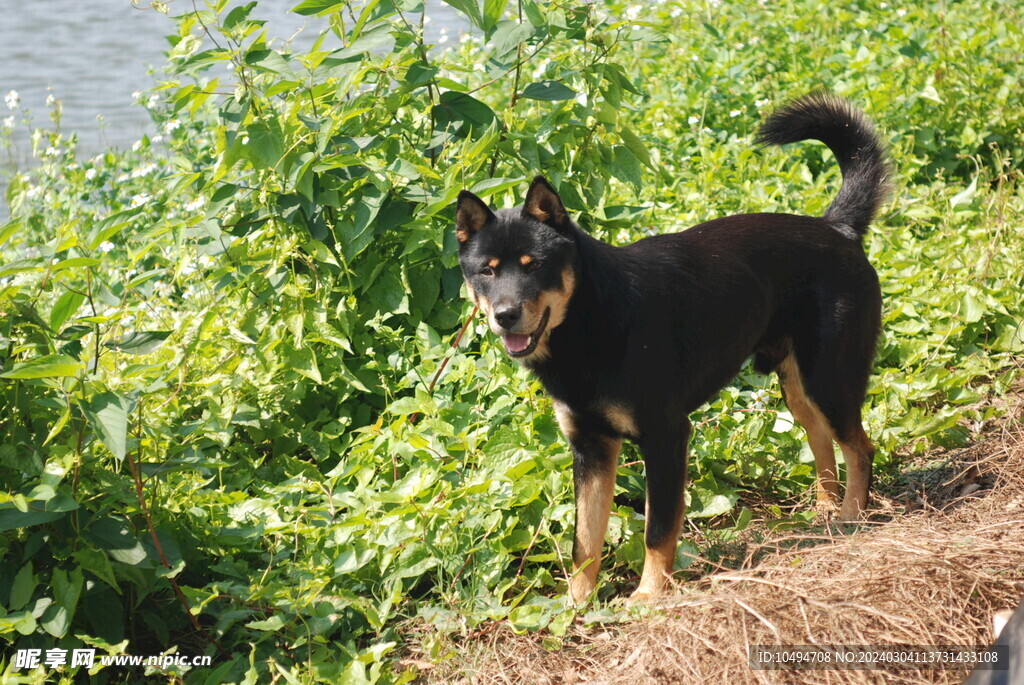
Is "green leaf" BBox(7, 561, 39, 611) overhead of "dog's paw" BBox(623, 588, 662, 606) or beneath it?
overhead

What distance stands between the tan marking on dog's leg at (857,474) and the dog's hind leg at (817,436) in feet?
0.34

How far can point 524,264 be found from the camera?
3.51m

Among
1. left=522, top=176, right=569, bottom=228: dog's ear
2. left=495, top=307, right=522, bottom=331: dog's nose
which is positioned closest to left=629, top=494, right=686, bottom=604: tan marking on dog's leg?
left=495, top=307, right=522, bottom=331: dog's nose

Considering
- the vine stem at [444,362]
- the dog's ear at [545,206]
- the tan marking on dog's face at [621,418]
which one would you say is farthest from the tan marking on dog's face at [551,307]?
the vine stem at [444,362]

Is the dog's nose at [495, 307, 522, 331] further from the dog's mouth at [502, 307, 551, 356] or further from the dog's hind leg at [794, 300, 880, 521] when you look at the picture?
the dog's hind leg at [794, 300, 880, 521]

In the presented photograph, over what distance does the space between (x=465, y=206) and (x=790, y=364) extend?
5.10 ft

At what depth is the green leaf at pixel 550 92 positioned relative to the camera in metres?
4.24

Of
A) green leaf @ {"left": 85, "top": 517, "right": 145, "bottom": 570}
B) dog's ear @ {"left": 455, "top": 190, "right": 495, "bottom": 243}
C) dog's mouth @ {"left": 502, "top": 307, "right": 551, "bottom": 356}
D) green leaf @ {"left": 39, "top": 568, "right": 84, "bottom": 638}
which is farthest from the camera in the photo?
dog's ear @ {"left": 455, "top": 190, "right": 495, "bottom": 243}

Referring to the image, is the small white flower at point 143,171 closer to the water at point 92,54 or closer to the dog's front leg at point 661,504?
the water at point 92,54

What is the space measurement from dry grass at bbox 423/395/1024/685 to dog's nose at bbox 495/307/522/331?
3.37 ft

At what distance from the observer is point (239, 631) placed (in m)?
3.49

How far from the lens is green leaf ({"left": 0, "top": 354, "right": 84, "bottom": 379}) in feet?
9.29

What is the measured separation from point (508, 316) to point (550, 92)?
4.28 feet

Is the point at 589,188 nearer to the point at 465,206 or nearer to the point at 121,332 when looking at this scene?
the point at 465,206
